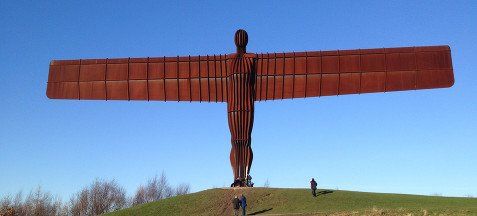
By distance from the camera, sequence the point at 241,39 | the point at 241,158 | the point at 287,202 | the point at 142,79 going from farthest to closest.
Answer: the point at 142,79 → the point at 241,39 → the point at 241,158 → the point at 287,202

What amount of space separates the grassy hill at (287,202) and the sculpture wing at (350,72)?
546 cm

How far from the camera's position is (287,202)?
26.8 metres

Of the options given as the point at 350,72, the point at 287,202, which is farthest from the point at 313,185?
the point at 350,72

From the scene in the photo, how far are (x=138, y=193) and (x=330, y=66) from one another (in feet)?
180

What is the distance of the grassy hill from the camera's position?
Result: 2493 cm

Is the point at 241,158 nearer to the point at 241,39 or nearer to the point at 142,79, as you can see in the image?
the point at 241,39

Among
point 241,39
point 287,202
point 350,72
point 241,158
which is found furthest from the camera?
point 350,72

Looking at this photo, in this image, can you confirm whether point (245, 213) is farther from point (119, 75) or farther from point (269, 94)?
point (119, 75)

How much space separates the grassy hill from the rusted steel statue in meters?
4.53

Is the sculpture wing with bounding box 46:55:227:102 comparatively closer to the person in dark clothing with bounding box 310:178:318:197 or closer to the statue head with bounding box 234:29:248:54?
the statue head with bounding box 234:29:248:54

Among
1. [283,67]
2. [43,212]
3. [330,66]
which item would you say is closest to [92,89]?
[283,67]

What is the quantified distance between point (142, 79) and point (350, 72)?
11826 mm

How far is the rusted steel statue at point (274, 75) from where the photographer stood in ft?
93.0

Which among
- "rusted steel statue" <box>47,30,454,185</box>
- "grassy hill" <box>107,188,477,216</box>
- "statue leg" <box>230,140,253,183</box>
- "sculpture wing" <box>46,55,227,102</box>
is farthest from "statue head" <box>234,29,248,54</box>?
"grassy hill" <box>107,188,477,216</box>
